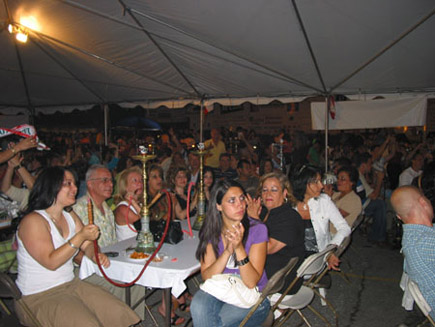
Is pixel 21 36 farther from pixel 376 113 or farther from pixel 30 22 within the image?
pixel 376 113

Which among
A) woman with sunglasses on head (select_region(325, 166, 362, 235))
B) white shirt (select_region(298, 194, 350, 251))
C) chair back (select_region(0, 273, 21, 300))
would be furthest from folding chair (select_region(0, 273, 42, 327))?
woman with sunglasses on head (select_region(325, 166, 362, 235))

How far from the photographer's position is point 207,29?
491 centimetres

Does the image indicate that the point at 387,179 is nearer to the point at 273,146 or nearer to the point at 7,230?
the point at 273,146

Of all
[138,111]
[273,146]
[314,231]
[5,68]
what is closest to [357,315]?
[314,231]

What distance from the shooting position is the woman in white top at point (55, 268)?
241 cm

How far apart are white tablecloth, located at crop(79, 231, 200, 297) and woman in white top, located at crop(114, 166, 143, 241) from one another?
1.55 feet

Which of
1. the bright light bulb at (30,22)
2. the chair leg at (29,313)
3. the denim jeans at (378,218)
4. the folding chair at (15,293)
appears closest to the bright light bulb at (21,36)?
the bright light bulb at (30,22)

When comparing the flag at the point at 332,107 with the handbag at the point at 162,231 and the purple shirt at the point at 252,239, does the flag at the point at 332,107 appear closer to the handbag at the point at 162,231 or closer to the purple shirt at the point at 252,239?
the handbag at the point at 162,231

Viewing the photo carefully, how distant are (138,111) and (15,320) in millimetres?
17637

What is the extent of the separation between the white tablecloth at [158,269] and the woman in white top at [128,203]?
473 mm

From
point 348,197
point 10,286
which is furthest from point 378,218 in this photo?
point 10,286

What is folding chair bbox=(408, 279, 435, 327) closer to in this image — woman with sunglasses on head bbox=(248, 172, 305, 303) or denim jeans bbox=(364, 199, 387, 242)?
woman with sunglasses on head bbox=(248, 172, 305, 303)

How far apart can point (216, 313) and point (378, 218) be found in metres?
4.94

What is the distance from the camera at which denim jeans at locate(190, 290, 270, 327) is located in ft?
8.25
